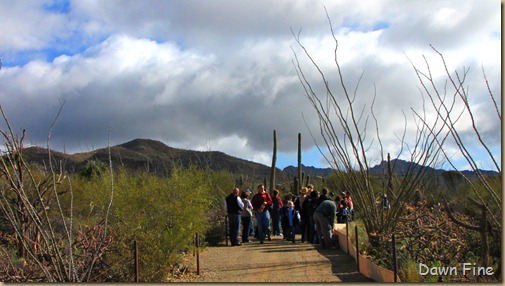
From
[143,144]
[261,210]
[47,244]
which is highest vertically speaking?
[143,144]

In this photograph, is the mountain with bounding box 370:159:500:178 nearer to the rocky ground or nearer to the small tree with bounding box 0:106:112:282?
the rocky ground

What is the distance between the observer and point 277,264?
11797mm

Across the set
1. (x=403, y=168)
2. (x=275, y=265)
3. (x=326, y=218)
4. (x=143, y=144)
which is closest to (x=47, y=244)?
(x=275, y=265)

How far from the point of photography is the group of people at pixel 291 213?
14078 millimetres

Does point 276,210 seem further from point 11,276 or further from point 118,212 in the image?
point 11,276

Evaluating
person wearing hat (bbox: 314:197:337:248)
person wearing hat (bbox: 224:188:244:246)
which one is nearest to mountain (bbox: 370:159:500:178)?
person wearing hat (bbox: 314:197:337:248)

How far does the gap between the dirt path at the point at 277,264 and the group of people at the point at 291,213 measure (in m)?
0.43

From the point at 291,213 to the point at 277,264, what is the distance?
396 centimetres

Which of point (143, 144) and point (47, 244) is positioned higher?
point (143, 144)

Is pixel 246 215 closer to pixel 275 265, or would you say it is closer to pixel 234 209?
pixel 234 209

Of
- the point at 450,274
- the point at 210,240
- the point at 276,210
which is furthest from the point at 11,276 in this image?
the point at 276,210

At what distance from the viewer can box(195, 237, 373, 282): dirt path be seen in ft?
34.2

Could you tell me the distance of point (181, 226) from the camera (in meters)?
11.9

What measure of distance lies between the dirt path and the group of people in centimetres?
43
